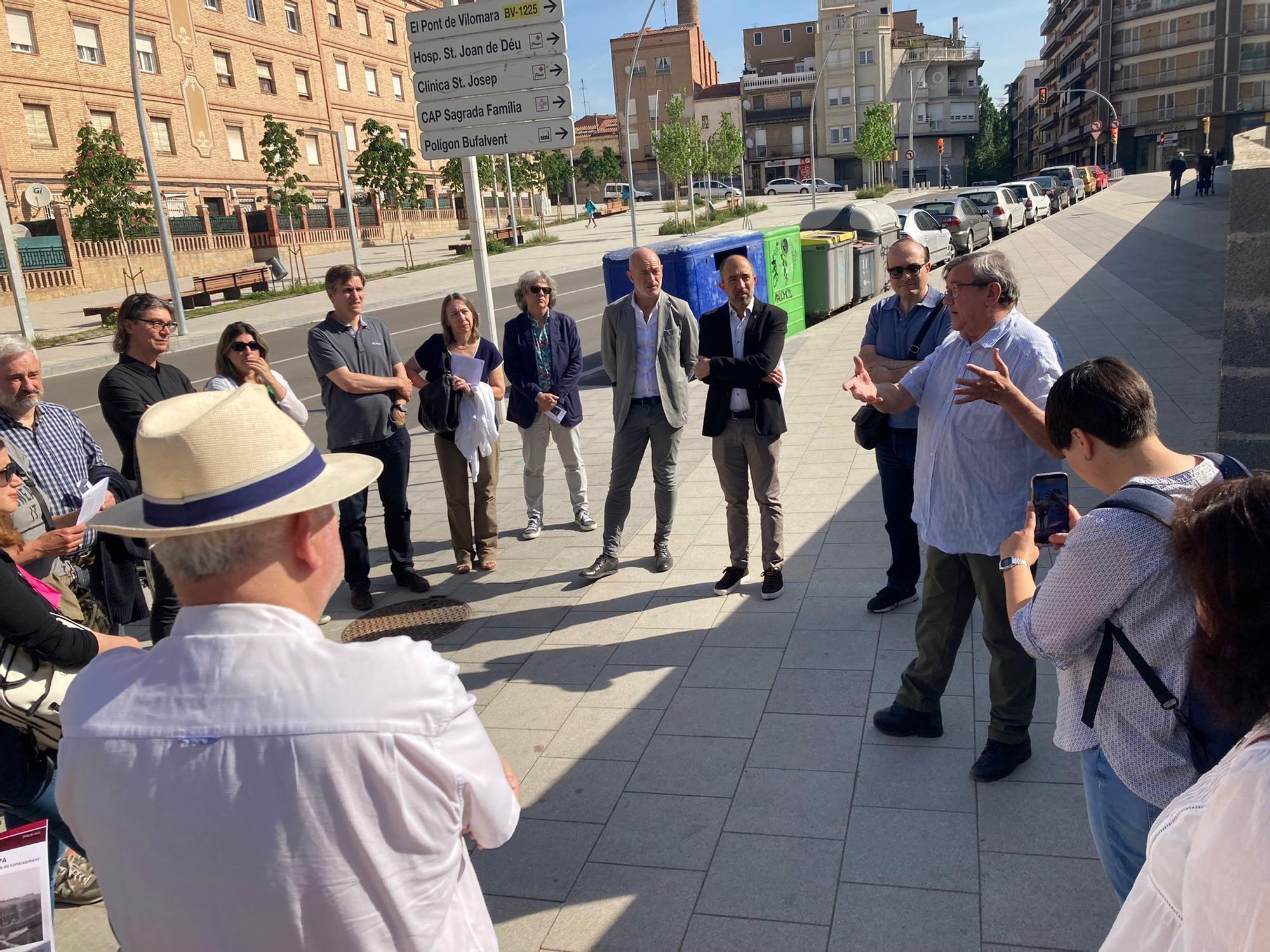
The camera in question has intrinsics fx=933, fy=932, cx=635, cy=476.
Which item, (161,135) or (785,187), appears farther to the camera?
(785,187)

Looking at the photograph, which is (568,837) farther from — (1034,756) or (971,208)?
(971,208)

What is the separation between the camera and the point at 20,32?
3306 centimetres

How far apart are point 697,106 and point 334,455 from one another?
95.6 meters

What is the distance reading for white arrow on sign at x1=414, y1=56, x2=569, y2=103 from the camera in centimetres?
701

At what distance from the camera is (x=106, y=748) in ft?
4.82

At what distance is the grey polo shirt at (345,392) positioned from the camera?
5957mm

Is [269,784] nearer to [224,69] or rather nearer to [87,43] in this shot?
[87,43]

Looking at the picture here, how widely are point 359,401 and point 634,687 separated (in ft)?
8.78

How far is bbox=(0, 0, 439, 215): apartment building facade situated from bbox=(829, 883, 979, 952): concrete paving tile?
30.0 meters

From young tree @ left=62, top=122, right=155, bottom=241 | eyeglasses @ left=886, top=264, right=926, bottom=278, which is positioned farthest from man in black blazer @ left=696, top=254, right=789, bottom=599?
young tree @ left=62, top=122, right=155, bottom=241

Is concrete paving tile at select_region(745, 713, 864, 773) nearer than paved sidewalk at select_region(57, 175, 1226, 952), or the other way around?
paved sidewalk at select_region(57, 175, 1226, 952)

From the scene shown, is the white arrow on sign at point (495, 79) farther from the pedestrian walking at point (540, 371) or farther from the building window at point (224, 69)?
the building window at point (224, 69)

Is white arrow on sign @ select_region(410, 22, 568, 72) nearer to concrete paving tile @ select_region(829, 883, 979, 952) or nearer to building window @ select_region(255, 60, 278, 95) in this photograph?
concrete paving tile @ select_region(829, 883, 979, 952)

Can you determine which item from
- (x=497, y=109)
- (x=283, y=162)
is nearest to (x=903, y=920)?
(x=497, y=109)
